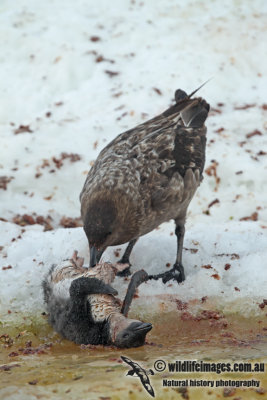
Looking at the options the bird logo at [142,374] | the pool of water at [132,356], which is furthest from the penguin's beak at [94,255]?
the bird logo at [142,374]

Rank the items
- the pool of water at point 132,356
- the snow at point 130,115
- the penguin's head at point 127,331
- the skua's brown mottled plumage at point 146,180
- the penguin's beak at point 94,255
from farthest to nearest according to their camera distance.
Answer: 1. the snow at point 130,115
2. the skua's brown mottled plumage at point 146,180
3. the penguin's beak at point 94,255
4. the penguin's head at point 127,331
5. the pool of water at point 132,356

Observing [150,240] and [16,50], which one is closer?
[150,240]

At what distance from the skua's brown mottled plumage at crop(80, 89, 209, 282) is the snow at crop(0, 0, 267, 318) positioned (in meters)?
0.62

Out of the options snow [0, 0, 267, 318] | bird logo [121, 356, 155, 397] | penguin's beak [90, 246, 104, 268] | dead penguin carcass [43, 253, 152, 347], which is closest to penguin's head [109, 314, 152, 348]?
dead penguin carcass [43, 253, 152, 347]

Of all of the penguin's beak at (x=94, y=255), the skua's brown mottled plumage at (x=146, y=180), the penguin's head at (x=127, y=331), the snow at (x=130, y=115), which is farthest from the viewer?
the snow at (x=130, y=115)

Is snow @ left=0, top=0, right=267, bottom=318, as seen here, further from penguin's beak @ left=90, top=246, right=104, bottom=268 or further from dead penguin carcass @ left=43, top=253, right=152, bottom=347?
penguin's beak @ left=90, top=246, right=104, bottom=268

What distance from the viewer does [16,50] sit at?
35.5 ft

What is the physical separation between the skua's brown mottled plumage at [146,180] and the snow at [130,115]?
624 mm

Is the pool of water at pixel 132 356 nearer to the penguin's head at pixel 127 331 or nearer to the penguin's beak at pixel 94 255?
the penguin's head at pixel 127 331

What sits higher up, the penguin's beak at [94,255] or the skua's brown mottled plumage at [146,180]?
the skua's brown mottled plumage at [146,180]

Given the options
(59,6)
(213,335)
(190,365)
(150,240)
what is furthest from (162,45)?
(190,365)

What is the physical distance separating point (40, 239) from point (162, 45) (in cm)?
579

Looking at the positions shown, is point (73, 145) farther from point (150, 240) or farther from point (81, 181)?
point (150, 240)

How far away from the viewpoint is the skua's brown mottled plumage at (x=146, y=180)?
521 centimetres
